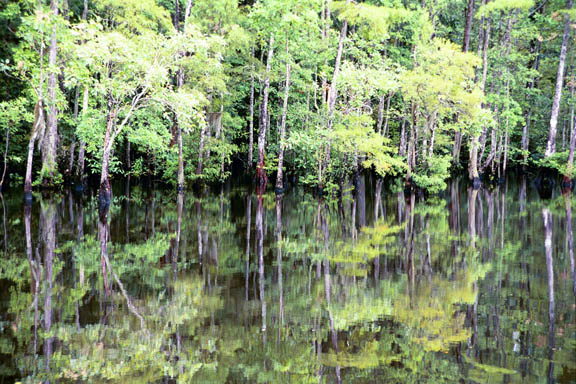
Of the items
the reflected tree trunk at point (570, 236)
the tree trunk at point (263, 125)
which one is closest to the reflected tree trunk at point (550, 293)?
the reflected tree trunk at point (570, 236)

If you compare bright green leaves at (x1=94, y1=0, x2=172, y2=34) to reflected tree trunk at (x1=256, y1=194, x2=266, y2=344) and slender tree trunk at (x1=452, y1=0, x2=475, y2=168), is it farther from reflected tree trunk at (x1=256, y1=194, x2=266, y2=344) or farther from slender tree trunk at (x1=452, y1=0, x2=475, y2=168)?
slender tree trunk at (x1=452, y1=0, x2=475, y2=168)

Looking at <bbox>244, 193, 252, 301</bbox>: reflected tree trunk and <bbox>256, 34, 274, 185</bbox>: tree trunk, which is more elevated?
<bbox>256, 34, 274, 185</bbox>: tree trunk

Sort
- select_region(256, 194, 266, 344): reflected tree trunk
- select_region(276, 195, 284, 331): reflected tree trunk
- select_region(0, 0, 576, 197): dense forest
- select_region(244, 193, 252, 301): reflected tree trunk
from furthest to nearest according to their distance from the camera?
select_region(0, 0, 576, 197): dense forest < select_region(244, 193, 252, 301): reflected tree trunk < select_region(276, 195, 284, 331): reflected tree trunk < select_region(256, 194, 266, 344): reflected tree trunk

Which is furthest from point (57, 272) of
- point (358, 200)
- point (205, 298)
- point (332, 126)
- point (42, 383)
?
point (332, 126)

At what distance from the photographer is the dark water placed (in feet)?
15.7

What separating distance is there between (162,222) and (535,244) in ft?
31.6

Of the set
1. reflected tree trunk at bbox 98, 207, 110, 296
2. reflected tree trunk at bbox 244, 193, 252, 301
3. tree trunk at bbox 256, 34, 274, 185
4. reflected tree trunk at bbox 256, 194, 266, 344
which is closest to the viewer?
reflected tree trunk at bbox 256, 194, 266, 344

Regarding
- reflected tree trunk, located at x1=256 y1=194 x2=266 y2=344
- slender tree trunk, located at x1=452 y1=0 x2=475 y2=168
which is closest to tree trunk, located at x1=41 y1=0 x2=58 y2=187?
reflected tree trunk, located at x1=256 y1=194 x2=266 y2=344

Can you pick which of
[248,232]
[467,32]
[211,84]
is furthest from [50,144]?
[467,32]

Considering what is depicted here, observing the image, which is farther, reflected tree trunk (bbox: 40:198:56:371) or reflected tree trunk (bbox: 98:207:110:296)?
reflected tree trunk (bbox: 98:207:110:296)

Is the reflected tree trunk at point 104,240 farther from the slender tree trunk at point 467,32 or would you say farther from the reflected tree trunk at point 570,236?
the slender tree trunk at point 467,32

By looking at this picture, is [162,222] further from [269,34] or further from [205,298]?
[269,34]

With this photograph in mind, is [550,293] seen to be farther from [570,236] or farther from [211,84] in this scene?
[211,84]

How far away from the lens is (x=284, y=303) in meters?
6.74
